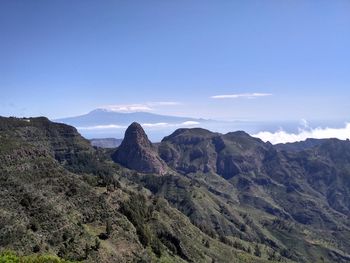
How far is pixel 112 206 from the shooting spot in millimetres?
182375

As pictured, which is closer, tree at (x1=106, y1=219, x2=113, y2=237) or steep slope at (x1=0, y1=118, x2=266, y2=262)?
steep slope at (x1=0, y1=118, x2=266, y2=262)

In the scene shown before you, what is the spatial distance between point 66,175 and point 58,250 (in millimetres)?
45767

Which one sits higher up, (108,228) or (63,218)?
(63,218)

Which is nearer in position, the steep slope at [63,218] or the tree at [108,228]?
the steep slope at [63,218]

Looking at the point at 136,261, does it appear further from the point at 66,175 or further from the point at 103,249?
the point at 66,175

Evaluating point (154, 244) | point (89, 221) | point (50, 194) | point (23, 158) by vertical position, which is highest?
point (23, 158)

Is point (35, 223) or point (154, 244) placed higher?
point (35, 223)

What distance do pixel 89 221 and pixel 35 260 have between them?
6478cm

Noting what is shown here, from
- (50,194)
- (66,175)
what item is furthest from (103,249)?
→ (66,175)

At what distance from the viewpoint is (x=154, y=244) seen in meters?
181

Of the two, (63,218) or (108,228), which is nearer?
(63,218)

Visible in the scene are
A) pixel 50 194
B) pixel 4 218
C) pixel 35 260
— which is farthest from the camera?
pixel 50 194

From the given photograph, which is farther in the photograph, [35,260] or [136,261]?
[136,261]

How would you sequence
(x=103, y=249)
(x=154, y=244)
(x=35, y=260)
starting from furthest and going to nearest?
1. (x=154, y=244)
2. (x=103, y=249)
3. (x=35, y=260)
